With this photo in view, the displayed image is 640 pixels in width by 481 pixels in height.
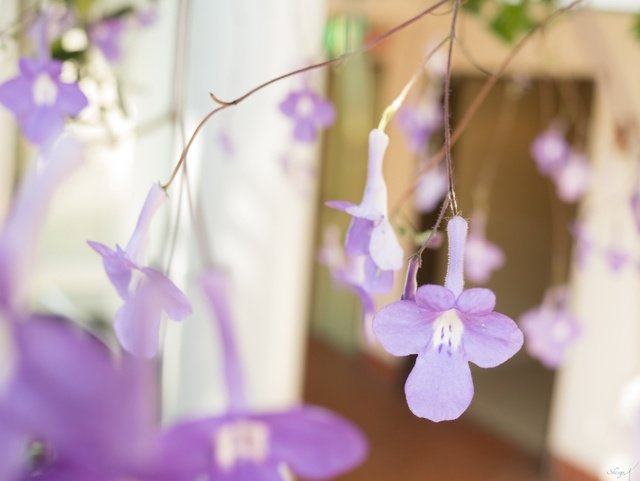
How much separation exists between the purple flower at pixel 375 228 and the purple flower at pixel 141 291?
0.26 ft

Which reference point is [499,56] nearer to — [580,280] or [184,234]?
[580,280]

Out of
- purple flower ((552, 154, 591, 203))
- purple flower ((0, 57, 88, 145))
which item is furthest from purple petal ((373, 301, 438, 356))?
purple flower ((552, 154, 591, 203))

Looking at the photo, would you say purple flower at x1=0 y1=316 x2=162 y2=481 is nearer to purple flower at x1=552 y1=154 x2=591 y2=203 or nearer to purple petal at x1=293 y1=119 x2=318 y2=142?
purple petal at x1=293 y1=119 x2=318 y2=142

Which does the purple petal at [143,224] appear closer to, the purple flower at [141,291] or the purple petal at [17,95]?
the purple flower at [141,291]

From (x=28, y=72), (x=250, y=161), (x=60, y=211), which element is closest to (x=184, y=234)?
(x=250, y=161)

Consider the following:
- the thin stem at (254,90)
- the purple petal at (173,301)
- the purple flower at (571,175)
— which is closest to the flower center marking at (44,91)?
the thin stem at (254,90)

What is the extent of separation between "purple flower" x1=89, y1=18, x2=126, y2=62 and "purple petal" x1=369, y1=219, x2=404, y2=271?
0.62m

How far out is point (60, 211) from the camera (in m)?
2.88

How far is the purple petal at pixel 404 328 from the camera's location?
11.3 inches

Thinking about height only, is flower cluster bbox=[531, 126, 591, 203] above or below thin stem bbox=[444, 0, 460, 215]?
above

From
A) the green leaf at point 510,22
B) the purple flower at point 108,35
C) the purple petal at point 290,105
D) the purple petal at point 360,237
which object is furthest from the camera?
the green leaf at point 510,22

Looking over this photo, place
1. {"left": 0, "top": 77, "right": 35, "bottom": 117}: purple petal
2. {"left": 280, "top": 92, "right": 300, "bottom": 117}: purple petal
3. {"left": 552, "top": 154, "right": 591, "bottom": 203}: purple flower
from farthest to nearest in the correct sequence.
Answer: {"left": 552, "top": 154, "right": 591, "bottom": 203}: purple flower, {"left": 280, "top": 92, "right": 300, "bottom": 117}: purple petal, {"left": 0, "top": 77, "right": 35, "bottom": 117}: purple petal

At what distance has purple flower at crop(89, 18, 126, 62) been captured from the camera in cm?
90

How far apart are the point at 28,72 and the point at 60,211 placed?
252 cm
